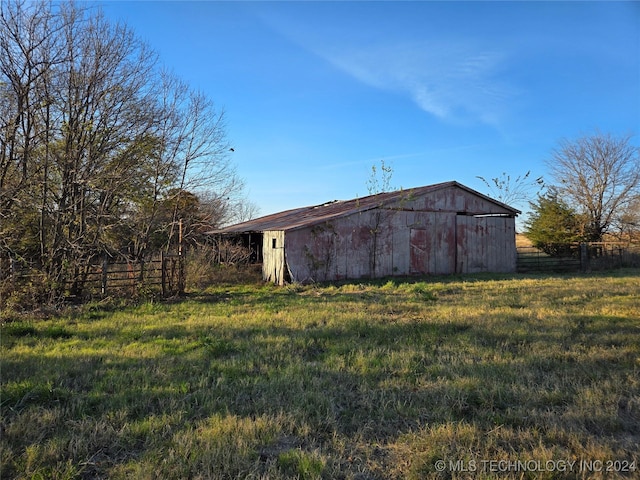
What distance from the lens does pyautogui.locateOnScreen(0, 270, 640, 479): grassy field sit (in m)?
3.16

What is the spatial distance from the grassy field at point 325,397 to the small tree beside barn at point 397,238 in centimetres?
810

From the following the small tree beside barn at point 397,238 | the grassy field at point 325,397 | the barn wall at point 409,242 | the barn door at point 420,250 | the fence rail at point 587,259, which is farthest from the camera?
the fence rail at point 587,259

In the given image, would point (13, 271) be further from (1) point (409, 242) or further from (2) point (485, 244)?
(2) point (485, 244)

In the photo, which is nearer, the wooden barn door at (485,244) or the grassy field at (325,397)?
the grassy field at (325,397)

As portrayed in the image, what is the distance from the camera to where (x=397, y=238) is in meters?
18.7

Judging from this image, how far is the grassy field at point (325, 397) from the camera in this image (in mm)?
3158

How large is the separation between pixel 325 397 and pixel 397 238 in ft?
48.8

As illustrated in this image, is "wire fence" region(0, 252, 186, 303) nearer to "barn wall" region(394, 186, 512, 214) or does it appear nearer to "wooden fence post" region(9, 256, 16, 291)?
"wooden fence post" region(9, 256, 16, 291)

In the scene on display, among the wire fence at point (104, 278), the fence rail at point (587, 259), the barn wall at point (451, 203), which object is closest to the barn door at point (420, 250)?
the barn wall at point (451, 203)

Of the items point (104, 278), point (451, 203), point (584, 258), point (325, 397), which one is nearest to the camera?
point (325, 397)

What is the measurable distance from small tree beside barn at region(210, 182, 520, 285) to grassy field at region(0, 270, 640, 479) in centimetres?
810

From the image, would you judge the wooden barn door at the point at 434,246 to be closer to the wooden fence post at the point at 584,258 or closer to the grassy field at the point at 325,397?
the wooden fence post at the point at 584,258

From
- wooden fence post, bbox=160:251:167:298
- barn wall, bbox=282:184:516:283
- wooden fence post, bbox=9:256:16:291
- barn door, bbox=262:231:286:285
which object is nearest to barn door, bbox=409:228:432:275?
barn wall, bbox=282:184:516:283

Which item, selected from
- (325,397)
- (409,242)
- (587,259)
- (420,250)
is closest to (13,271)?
(325,397)
